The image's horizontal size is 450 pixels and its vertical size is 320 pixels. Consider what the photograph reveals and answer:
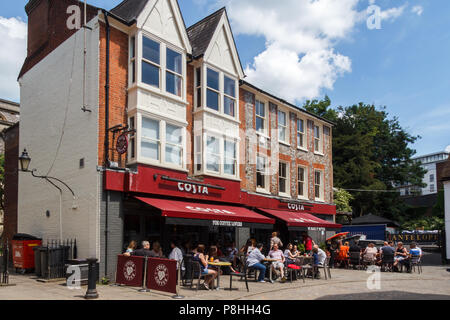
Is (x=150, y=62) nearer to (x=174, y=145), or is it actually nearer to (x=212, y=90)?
(x=174, y=145)

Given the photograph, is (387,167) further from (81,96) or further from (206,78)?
(81,96)

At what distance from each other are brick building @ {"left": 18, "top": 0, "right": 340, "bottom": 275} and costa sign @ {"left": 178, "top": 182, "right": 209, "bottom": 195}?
39 millimetres

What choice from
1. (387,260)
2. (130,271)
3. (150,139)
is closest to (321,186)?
(387,260)

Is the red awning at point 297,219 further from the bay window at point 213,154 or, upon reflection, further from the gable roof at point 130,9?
the gable roof at point 130,9

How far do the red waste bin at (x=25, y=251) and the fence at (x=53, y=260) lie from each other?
143cm

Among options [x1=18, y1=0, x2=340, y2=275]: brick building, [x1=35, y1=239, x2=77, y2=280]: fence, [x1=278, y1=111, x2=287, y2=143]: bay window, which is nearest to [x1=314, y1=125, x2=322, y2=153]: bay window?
[x1=278, y1=111, x2=287, y2=143]: bay window

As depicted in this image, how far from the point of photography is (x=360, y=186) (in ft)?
135

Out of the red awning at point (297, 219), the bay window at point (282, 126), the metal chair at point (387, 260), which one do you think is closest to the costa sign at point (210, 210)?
the red awning at point (297, 219)

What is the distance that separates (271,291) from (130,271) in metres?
4.11

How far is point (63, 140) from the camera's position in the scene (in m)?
16.2

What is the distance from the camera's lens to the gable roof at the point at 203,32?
1845 centimetres
